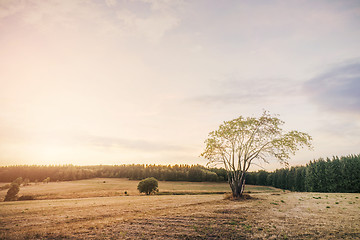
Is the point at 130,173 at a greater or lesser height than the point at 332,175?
lesser

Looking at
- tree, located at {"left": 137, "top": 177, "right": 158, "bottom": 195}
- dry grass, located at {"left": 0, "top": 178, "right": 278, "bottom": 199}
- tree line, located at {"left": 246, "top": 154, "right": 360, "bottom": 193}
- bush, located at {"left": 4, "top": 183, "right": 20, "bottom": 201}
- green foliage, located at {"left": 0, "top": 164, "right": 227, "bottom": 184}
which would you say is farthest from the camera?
green foliage, located at {"left": 0, "top": 164, "right": 227, "bottom": 184}

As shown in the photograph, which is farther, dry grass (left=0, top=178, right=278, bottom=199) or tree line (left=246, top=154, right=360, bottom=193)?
dry grass (left=0, top=178, right=278, bottom=199)

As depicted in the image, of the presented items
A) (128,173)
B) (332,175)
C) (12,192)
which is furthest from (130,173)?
(332,175)

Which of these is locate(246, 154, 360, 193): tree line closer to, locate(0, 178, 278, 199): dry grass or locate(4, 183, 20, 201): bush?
locate(0, 178, 278, 199): dry grass

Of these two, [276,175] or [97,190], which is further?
[276,175]

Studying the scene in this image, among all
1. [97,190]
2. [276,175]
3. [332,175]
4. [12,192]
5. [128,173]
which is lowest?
[97,190]

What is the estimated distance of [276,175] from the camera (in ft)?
339

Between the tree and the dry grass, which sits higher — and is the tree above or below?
above

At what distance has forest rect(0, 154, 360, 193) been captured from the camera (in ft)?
172

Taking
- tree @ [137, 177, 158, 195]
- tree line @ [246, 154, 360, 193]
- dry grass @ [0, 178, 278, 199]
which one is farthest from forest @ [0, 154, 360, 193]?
tree @ [137, 177, 158, 195]

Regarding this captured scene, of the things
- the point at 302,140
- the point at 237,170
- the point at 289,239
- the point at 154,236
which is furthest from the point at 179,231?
the point at 302,140

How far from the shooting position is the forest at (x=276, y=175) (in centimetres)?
5234

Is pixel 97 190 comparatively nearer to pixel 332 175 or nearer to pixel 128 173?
pixel 128 173

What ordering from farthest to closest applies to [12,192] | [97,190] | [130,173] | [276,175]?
Result: [130,173]
[276,175]
[97,190]
[12,192]
